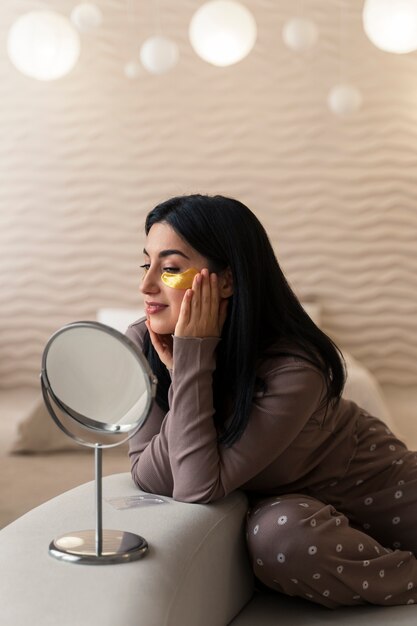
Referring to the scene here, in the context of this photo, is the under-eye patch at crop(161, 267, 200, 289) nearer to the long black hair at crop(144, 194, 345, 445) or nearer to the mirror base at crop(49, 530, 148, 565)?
the long black hair at crop(144, 194, 345, 445)

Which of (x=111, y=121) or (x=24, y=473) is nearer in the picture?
(x=24, y=473)

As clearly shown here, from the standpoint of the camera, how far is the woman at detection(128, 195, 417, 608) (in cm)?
163

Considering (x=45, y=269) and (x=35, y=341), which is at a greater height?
(x=45, y=269)

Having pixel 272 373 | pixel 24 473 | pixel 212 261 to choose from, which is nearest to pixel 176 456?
pixel 272 373

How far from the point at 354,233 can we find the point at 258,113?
2.30 ft

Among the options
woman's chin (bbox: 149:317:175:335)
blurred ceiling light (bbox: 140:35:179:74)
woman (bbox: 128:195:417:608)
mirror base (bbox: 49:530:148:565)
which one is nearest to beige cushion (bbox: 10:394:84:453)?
blurred ceiling light (bbox: 140:35:179:74)

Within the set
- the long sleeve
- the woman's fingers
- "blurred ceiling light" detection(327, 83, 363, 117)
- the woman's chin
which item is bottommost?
the long sleeve

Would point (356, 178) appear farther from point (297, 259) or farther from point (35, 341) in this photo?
point (35, 341)

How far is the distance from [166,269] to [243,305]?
0.15 meters

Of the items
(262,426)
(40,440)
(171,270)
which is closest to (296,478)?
(262,426)

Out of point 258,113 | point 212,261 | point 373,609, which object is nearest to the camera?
point 373,609

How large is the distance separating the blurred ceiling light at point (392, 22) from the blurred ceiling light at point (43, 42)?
3.65 ft

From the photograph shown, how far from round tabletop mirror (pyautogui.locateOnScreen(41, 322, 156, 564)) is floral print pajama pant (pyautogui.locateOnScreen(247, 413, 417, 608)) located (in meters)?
0.25

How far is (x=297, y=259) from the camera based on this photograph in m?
4.55
